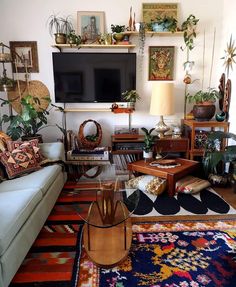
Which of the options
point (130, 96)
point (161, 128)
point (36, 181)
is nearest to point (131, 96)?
point (130, 96)

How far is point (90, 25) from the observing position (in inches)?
124

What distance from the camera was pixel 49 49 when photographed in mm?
3230

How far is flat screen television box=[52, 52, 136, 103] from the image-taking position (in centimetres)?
314

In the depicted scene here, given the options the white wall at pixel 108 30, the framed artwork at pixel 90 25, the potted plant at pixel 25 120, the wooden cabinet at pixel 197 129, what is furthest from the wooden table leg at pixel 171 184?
the framed artwork at pixel 90 25

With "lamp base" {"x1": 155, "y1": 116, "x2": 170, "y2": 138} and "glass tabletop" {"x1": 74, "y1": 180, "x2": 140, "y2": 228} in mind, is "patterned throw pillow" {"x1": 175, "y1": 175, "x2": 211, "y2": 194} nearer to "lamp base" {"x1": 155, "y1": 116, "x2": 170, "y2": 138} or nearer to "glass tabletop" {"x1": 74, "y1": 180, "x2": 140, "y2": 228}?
"lamp base" {"x1": 155, "y1": 116, "x2": 170, "y2": 138}

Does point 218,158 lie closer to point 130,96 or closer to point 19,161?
point 130,96

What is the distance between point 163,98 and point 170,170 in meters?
0.93

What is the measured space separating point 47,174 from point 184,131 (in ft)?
6.57

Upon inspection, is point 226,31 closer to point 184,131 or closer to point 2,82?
point 184,131

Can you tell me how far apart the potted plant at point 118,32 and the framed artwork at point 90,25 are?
20 cm

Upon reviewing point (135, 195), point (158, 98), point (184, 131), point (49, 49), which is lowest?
point (135, 195)

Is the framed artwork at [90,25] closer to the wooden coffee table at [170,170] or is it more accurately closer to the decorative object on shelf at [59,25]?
the decorative object on shelf at [59,25]

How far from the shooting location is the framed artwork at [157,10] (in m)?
3.13

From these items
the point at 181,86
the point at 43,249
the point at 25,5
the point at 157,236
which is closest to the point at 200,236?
the point at 157,236
